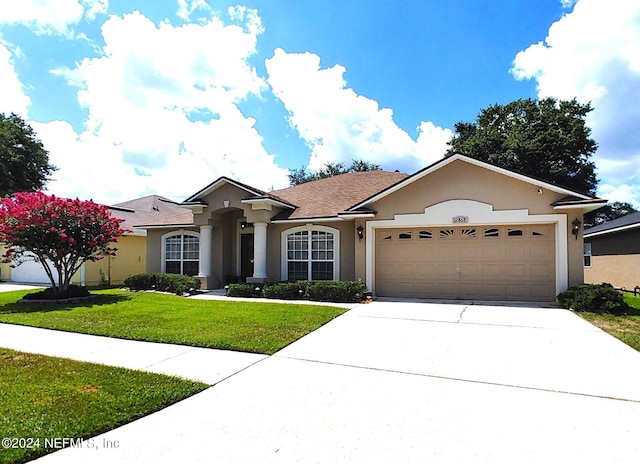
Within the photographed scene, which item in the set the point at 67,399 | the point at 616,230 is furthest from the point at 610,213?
the point at 67,399

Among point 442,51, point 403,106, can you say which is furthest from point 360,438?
point 403,106

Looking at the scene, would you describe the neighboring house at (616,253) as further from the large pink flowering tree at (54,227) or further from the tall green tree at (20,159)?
the tall green tree at (20,159)

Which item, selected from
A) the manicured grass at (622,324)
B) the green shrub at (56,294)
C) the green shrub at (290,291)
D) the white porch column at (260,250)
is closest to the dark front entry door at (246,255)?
the white porch column at (260,250)

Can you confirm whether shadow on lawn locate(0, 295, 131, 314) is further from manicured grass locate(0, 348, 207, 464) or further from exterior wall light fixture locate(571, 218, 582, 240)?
exterior wall light fixture locate(571, 218, 582, 240)

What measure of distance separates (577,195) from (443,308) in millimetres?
5241

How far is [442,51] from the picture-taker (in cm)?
1502

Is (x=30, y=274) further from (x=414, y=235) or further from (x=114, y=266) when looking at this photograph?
(x=414, y=235)

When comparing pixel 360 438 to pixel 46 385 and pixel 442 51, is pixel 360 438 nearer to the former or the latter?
pixel 46 385

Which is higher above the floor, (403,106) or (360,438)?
(403,106)

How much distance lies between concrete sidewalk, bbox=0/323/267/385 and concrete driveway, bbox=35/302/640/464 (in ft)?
1.52

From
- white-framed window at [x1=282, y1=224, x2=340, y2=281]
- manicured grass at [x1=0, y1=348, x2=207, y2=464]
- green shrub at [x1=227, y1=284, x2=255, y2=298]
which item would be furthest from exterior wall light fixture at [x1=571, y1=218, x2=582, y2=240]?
manicured grass at [x1=0, y1=348, x2=207, y2=464]

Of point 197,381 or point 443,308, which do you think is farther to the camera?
point 443,308

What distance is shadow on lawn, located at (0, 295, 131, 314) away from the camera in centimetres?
1055

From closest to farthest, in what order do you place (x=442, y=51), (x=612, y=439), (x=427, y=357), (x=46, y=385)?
(x=612, y=439) → (x=46, y=385) → (x=427, y=357) → (x=442, y=51)
